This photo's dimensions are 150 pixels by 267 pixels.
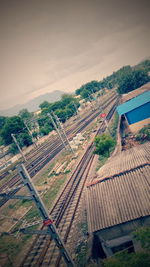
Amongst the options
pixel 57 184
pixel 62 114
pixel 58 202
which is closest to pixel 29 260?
pixel 58 202

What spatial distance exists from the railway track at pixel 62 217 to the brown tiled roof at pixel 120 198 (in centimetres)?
394

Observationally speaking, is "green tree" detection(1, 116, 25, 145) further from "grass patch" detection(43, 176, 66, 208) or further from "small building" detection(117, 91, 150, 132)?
"small building" detection(117, 91, 150, 132)

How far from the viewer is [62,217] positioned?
1570cm

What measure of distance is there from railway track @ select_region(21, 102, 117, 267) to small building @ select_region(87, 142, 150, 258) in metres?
3.29

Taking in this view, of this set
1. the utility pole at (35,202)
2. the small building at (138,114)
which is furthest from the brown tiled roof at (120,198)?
the small building at (138,114)

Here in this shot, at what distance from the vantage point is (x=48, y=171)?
28.5m

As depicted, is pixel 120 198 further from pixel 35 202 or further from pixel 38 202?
pixel 35 202

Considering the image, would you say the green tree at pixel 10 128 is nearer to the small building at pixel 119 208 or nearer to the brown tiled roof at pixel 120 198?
the brown tiled roof at pixel 120 198

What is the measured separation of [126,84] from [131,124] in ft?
121

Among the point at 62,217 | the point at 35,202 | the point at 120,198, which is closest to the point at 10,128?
the point at 62,217

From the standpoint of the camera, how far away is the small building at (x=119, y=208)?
1031 cm

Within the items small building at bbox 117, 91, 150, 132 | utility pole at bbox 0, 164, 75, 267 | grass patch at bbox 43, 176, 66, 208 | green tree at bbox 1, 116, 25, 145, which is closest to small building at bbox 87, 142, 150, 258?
utility pole at bbox 0, 164, 75, 267

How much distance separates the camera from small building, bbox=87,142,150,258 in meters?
10.3

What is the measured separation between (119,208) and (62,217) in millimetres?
7119
